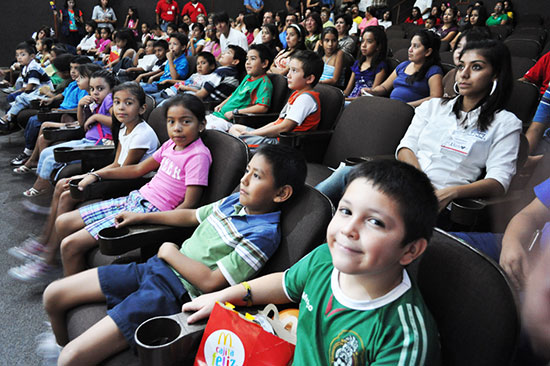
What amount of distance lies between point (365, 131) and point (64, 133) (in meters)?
1.89

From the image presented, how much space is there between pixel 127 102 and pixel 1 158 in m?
2.48

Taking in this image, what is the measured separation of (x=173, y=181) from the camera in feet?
5.66

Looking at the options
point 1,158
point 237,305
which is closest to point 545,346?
point 237,305

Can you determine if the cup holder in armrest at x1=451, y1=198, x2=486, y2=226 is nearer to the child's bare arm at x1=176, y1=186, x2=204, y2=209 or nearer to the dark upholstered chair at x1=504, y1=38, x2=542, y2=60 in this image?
the child's bare arm at x1=176, y1=186, x2=204, y2=209

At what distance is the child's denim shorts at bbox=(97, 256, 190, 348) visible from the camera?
3.55ft

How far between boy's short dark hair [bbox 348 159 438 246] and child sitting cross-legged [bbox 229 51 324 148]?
4.80 ft

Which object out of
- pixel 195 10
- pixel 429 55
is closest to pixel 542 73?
pixel 429 55

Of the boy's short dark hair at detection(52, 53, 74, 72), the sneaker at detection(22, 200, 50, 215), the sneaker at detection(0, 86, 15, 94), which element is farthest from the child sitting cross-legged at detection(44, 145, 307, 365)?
the sneaker at detection(0, 86, 15, 94)

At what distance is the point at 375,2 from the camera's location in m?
7.32

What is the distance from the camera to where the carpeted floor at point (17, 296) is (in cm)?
150

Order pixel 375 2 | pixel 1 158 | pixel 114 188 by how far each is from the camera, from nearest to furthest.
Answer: pixel 114 188
pixel 1 158
pixel 375 2

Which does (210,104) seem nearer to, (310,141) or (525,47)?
(310,141)

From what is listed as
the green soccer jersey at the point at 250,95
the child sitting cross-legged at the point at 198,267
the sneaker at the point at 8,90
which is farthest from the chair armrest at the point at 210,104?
the sneaker at the point at 8,90

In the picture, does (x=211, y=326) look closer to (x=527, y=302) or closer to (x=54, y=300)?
(x=54, y=300)
